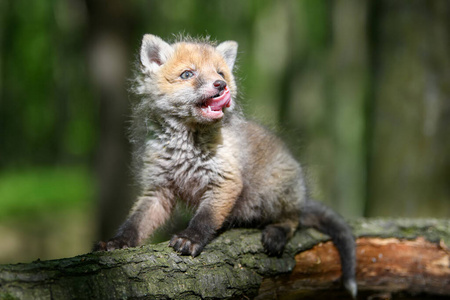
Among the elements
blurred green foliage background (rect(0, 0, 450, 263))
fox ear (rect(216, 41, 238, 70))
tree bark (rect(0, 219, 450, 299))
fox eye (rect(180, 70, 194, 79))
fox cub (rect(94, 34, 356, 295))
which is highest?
blurred green foliage background (rect(0, 0, 450, 263))

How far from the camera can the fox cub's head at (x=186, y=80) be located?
4.30 m

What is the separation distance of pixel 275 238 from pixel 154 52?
2.11 m

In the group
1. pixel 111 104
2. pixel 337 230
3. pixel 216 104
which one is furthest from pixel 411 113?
pixel 111 104

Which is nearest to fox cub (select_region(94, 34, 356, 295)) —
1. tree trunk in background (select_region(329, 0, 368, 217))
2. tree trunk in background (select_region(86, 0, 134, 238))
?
tree trunk in background (select_region(86, 0, 134, 238))

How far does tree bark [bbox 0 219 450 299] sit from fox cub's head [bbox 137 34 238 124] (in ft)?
3.92

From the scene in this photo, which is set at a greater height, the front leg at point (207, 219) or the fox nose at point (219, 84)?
the fox nose at point (219, 84)

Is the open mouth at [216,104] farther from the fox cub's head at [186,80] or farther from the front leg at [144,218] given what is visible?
the front leg at [144,218]

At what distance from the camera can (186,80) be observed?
4.41 m

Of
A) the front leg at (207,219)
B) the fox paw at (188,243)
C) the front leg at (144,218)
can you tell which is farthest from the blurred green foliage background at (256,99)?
the fox paw at (188,243)

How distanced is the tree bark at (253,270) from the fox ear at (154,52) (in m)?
1.76

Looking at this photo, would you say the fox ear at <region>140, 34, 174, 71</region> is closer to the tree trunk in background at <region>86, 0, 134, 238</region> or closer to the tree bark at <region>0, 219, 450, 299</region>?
the tree bark at <region>0, 219, 450, 299</region>

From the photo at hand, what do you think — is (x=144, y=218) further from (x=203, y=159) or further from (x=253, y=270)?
(x=253, y=270)

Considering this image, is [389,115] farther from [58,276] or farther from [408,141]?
[58,276]

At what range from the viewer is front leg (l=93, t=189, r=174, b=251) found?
410cm
